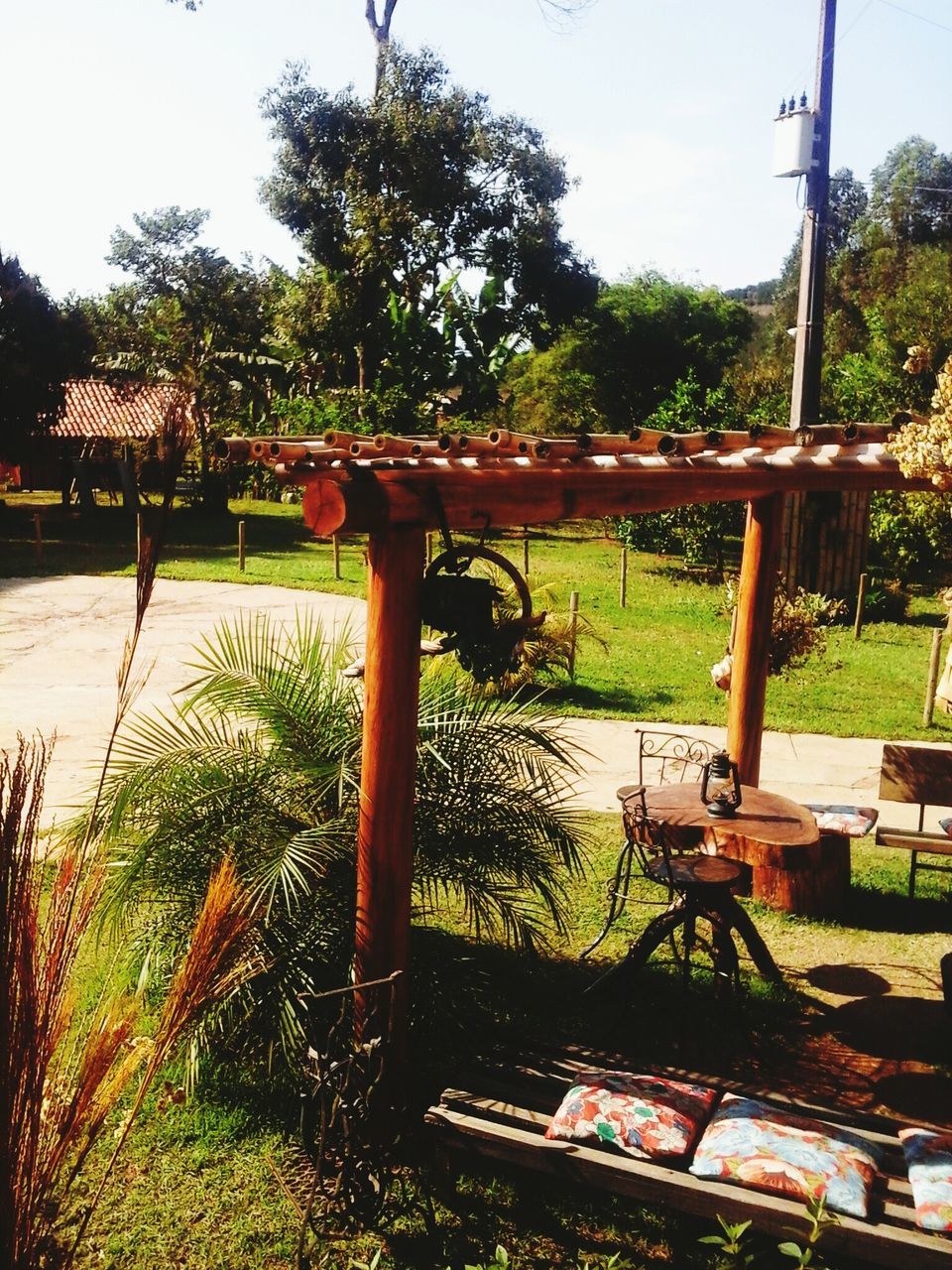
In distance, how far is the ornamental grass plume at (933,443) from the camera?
365cm

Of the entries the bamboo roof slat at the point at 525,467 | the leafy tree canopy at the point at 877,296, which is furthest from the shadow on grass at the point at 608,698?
the leafy tree canopy at the point at 877,296

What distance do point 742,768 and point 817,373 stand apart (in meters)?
6.67

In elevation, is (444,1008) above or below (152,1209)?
above

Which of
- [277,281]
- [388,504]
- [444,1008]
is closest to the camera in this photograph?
[388,504]

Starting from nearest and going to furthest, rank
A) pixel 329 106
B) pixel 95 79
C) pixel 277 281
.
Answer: pixel 95 79
pixel 329 106
pixel 277 281

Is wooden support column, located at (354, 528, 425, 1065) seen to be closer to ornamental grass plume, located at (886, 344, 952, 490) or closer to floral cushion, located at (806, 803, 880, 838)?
ornamental grass plume, located at (886, 344, 952, 490)

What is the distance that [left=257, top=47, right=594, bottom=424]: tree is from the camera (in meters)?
25.0

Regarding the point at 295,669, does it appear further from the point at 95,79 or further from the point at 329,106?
the point at 329,106

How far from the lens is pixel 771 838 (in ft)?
16.3

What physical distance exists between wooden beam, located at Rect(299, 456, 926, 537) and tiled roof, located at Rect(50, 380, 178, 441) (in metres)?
25.4

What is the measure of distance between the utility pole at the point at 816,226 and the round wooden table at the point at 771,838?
662 centimetres

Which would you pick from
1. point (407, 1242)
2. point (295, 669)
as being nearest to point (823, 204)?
point (295, 669)

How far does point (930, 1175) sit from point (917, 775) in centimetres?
349

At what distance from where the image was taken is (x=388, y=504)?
3.54 metres
